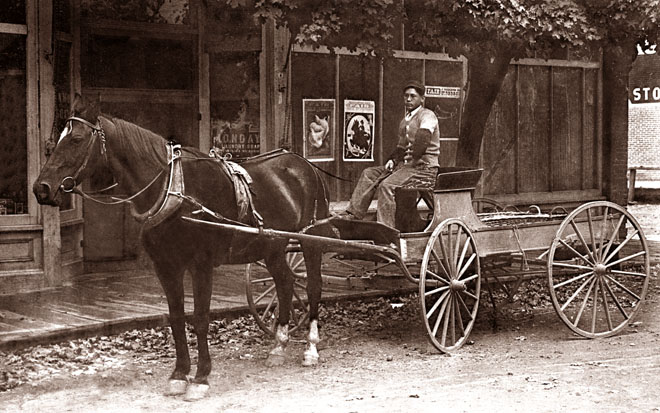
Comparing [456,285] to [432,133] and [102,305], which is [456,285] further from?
[102,305]

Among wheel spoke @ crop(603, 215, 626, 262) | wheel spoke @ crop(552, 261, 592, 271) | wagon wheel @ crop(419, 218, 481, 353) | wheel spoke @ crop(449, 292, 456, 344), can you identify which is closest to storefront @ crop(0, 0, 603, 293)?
wagon wheel @ crop(419, 218, 481, 353)

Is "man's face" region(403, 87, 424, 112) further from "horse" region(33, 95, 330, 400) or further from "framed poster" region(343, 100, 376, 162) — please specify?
"framed poster" region(343, 100, 376, 162)

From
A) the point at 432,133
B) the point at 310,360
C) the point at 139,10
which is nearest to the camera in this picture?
the point at 310,360

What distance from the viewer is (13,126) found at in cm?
1102

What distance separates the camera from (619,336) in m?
8.86

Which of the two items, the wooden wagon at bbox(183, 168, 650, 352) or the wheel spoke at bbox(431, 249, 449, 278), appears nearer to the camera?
the wheel spoke at bbox(431, 249, 449, 278)

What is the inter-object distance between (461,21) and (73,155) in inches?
204

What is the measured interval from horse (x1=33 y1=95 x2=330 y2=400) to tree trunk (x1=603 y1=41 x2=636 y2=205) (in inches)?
408

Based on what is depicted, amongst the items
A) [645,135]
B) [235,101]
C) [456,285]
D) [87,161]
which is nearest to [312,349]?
[456,285]

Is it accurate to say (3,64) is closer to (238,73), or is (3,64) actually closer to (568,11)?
(238,73)

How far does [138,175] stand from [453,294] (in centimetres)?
295

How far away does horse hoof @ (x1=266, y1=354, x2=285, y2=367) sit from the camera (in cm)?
778

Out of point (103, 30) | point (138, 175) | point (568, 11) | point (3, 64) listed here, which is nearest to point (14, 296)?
point (3, 64)

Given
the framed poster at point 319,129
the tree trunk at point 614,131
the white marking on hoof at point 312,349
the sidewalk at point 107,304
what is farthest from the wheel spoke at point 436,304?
the tree trunk at point 614,131
